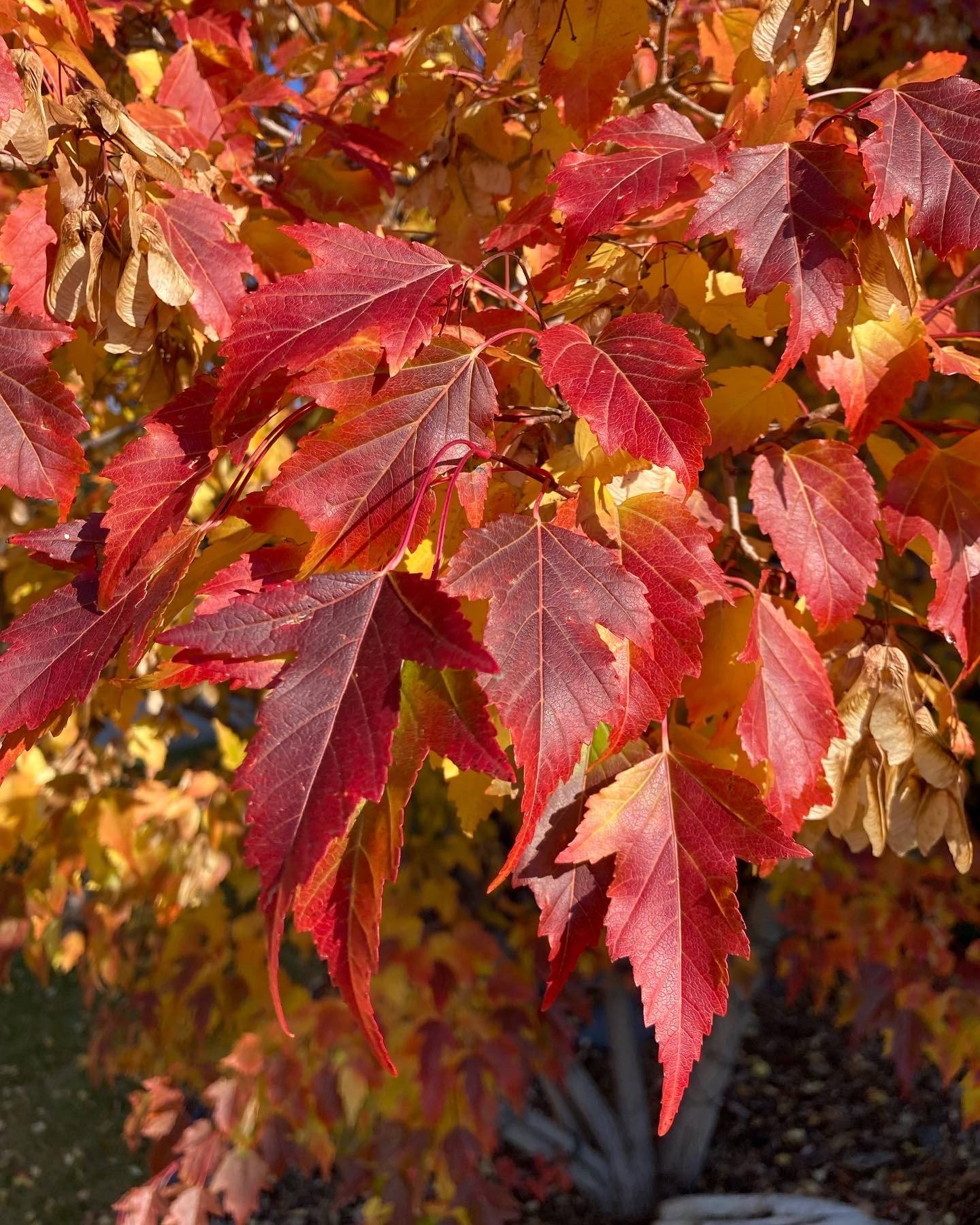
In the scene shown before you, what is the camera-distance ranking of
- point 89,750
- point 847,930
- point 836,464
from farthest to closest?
point 847,930 < point 89,750 < point 836,464

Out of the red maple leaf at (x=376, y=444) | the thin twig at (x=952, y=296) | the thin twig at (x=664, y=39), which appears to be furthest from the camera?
the thin twig at (x=664, y=39)

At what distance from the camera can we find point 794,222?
2.84 feet

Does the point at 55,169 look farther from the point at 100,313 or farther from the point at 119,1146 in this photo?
the point at 119,1146

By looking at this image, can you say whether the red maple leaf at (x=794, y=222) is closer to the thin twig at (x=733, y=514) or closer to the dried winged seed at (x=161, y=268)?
the thin twig at (x=733, y=514)

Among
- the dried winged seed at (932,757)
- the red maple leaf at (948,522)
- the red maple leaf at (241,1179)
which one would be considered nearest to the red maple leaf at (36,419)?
the red maple leaf at (948,522)

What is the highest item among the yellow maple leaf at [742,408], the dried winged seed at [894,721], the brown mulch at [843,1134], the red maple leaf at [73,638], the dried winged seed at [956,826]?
the red maple leaf at [73,638]

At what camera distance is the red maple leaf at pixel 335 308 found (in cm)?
81

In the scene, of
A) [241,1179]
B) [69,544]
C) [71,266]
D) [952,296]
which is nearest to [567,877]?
[69,544]

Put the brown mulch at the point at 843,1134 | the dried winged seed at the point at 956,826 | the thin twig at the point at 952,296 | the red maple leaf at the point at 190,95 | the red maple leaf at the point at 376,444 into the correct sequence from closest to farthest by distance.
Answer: the red maple leaf at the point at 376,444
the thin twig at the point at 952,296
the dried winged seed at the point at 956,826
the red maple leaf at the point at 190,95
the brown mulch at the point at 843,1134

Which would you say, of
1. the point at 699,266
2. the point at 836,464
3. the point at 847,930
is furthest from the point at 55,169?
the point at 847,930

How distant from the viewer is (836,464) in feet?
3.41

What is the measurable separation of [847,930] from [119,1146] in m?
3.06

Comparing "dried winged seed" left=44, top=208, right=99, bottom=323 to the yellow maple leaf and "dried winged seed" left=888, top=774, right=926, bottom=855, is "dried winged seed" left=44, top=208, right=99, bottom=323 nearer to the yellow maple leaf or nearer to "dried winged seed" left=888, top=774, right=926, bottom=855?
the yellow maple leaf

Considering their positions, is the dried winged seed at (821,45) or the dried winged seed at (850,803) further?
the dried winged seed at (850,803)
